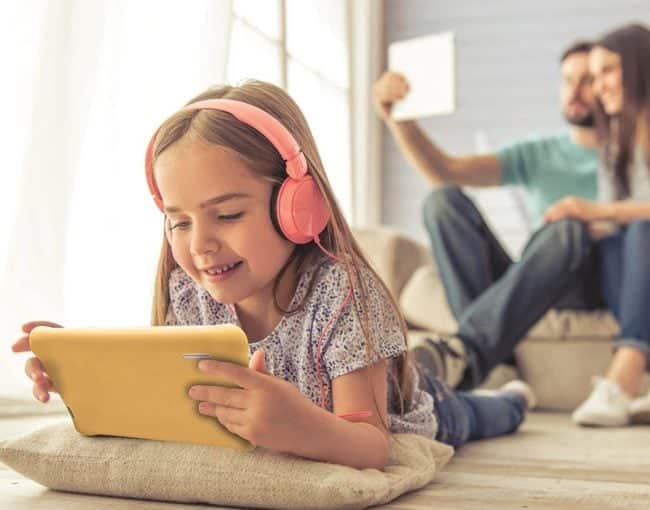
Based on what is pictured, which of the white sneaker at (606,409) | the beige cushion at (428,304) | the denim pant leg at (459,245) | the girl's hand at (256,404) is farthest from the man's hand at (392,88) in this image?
the girl's hand at (256,404)

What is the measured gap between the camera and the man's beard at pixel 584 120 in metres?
2.54

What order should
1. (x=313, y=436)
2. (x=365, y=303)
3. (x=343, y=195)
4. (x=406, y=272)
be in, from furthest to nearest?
(x=343, y=195) → (x=406, y=272) → (x=365, y=303) → (x=313, y=436)

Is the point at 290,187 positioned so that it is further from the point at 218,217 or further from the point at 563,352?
the point at 563,352

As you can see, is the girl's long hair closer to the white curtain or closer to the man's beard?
the man's beard

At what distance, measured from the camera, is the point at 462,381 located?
214cm

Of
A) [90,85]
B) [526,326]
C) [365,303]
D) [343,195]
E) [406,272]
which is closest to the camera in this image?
[365,303]

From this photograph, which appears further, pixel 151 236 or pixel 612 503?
pixel 151 236

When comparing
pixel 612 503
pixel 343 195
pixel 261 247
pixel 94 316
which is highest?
pixel 343 195

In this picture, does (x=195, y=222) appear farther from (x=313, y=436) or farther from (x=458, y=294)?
(x=458, y=294)

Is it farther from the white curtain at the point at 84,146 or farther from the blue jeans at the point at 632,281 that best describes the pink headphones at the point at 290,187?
the blue jeans at the point at 632,281

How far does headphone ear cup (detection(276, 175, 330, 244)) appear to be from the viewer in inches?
41.5

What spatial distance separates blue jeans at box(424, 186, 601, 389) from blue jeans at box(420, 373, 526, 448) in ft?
1.02

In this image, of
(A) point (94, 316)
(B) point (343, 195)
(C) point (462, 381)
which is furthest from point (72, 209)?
(B) point (343, 195)

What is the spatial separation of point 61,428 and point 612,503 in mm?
639
